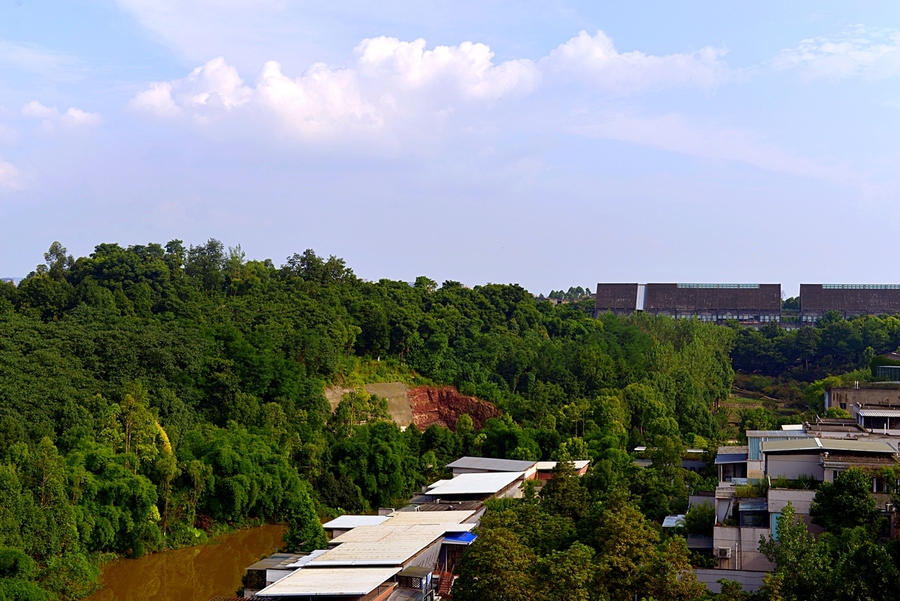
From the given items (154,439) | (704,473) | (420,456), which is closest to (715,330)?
(420,456)

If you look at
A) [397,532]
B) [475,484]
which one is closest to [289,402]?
[475,484]

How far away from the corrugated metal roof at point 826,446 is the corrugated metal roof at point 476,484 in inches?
304

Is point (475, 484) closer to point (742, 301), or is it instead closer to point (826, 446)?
point (826, 446)

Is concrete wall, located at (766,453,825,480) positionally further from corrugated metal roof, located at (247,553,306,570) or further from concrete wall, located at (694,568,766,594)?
corrugated metal roof, located at (247,553,306,570)

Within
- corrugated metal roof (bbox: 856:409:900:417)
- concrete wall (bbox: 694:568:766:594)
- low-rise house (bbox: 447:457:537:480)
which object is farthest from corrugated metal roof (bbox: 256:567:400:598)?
corrugated metal roof (bbox: 856:409:900:417)

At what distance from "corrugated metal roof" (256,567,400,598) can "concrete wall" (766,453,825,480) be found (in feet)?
20.7

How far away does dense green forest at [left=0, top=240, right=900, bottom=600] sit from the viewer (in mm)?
18922

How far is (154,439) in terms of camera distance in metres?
23.4

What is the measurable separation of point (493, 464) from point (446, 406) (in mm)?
8701

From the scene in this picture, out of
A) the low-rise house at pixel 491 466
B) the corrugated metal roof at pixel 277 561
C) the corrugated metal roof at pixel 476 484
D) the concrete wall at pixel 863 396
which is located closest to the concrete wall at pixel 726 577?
the corrugated metal roof at pixel 277 561

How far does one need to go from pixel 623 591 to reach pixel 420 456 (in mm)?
16051

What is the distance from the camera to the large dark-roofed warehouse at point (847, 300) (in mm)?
57812

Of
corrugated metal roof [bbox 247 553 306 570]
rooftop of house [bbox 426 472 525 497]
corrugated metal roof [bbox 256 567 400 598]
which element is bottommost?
corrugated metal roof [bbox 247 553 306 570]

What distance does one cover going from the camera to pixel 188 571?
2083 centimetres
